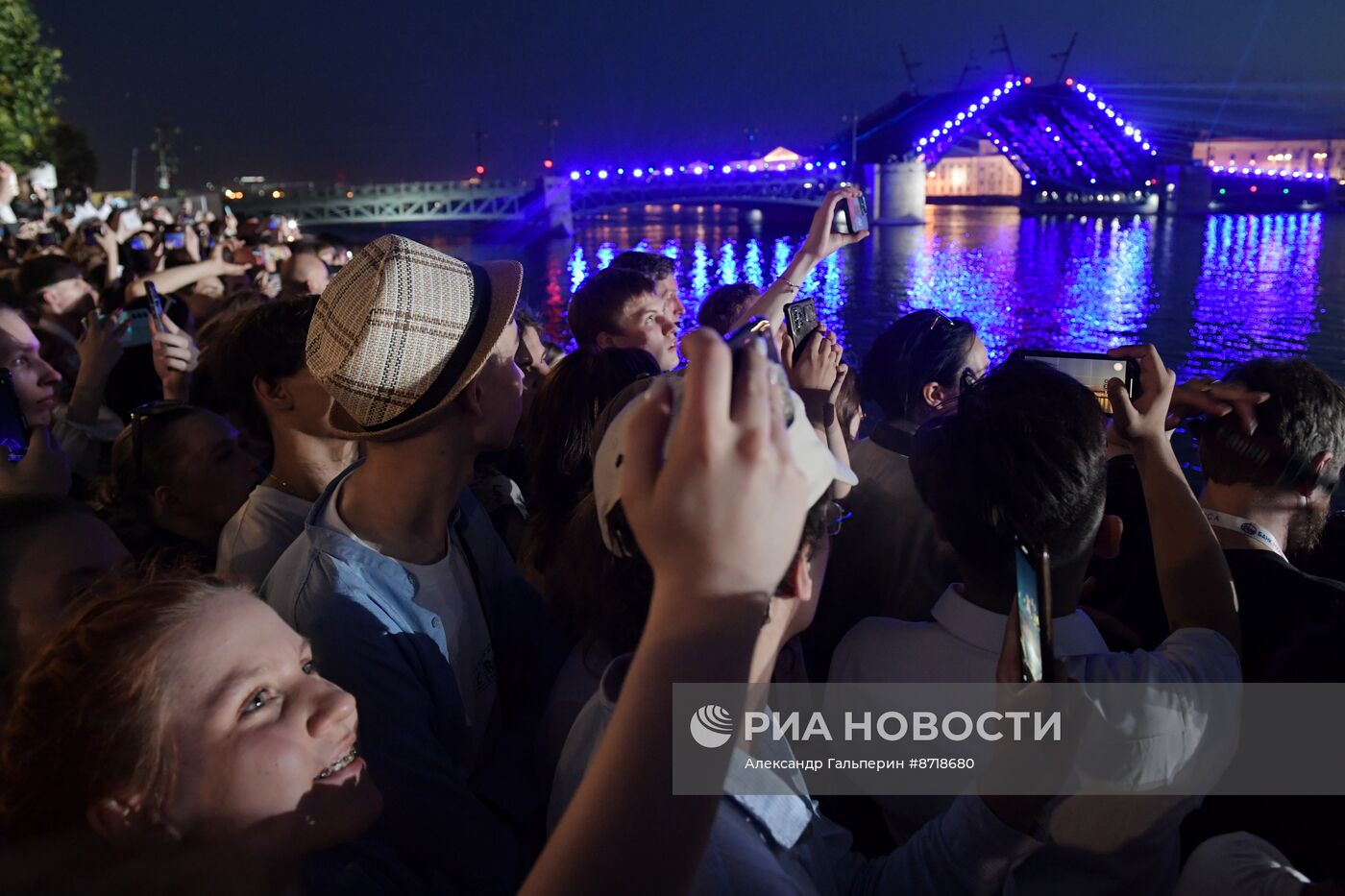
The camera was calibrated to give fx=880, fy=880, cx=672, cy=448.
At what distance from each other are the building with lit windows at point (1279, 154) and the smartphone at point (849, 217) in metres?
134

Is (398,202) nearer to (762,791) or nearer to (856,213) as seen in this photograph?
(856,213)

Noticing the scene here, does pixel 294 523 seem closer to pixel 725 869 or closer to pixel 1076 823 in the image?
pixel 725 869

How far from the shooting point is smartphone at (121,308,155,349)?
4.19 metres

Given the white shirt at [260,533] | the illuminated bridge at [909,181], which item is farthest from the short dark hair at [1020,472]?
the illuminated bridge at [909,181]

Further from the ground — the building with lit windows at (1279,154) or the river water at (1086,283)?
the building with lit windows at (1279,154)

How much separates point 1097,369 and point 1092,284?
80.5 ft

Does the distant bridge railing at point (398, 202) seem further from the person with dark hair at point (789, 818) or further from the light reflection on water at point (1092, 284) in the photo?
the person with dark hair at point (789, 818)

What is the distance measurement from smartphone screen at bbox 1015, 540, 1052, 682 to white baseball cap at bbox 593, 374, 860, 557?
0.21 metres

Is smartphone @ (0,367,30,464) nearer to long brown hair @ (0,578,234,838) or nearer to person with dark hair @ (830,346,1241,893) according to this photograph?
long brown hair @ (0,578,234,838)

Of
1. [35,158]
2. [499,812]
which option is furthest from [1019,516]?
[35,158]

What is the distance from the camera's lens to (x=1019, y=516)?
1526mm

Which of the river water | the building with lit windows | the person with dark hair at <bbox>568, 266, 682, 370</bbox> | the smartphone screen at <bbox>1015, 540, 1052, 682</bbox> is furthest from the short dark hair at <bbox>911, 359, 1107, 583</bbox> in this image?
the building with lit windows

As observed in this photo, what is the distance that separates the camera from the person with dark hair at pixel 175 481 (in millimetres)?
2609

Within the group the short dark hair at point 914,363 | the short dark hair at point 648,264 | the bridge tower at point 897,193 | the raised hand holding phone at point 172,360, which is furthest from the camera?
the bridge tower at point 897,193
